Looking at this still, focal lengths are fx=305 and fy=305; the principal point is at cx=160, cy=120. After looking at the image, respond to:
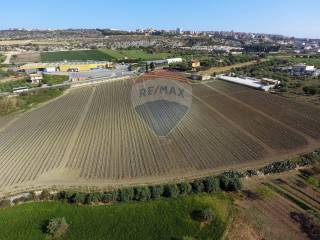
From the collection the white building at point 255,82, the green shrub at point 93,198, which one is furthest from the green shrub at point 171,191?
the white building at point 255,82

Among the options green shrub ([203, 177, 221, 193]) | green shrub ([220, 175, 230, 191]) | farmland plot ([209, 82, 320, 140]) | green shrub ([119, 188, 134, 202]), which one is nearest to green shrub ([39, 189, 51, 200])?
green shrub ([119, 188, 134, 202])

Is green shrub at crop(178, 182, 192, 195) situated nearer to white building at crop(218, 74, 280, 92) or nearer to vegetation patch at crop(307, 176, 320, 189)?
vegetation patch at crop(307, 176, 320, 189)

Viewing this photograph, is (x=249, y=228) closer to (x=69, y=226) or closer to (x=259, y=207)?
(x=259, y=207)

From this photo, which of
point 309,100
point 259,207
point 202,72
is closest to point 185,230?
point 259,207

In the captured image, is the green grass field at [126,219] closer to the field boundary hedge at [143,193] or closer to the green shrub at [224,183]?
the field boundary hedge at [143,193]

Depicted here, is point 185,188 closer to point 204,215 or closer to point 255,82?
point 204,215

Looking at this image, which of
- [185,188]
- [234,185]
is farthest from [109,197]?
[234,185]
